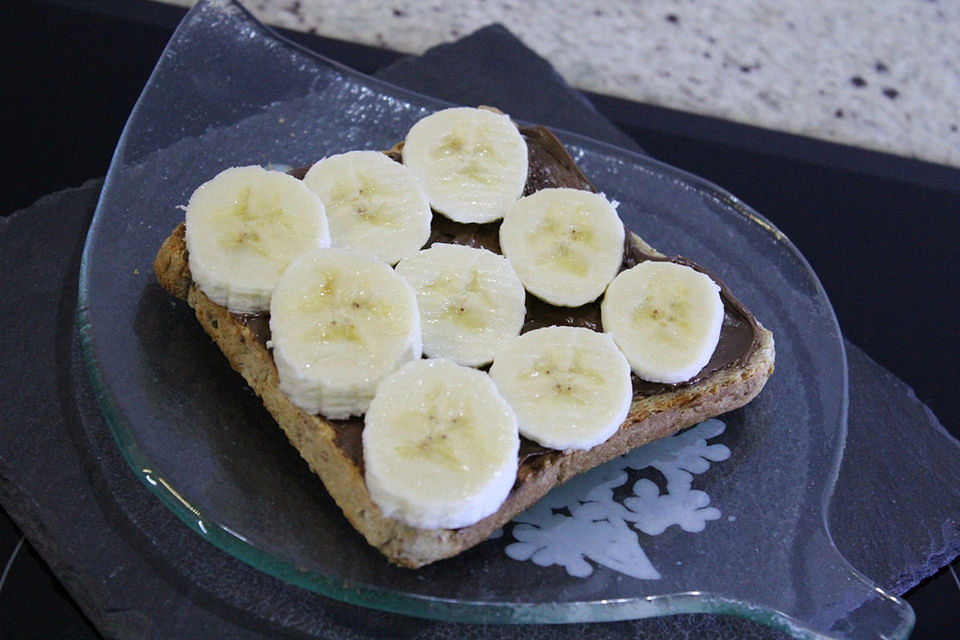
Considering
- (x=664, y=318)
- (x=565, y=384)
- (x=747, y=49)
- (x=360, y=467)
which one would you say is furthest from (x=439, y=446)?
(x=747, y=49)

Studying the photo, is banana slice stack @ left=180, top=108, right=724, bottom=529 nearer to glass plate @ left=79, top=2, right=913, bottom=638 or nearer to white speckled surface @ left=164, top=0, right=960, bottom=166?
glass plate @ left=79, top=2, right=913, bottom=638

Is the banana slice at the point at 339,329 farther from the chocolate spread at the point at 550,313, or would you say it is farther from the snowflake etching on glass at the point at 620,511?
the snowflake etching on glass at the point at 620,511

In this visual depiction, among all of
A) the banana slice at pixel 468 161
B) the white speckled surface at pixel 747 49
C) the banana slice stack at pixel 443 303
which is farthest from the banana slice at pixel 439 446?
the white speckled surface at pixel 747 49

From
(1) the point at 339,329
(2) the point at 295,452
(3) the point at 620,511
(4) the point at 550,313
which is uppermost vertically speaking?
(1) the point at 339,329

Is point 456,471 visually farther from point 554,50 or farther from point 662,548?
point 554,50

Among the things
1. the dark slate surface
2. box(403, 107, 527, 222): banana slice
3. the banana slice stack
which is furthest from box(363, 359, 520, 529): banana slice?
box(403, 107, 527, 222): banana slice

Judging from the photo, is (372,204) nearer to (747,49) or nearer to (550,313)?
(550,313)
